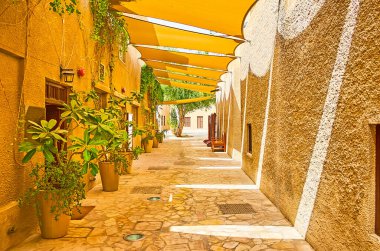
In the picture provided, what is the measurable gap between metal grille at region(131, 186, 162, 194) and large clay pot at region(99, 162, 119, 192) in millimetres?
443

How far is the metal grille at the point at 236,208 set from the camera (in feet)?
17.6

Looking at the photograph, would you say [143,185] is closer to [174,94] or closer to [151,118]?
[151,118]

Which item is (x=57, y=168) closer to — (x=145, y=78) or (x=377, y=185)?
(x=377, y=185)

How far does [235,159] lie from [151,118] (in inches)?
298

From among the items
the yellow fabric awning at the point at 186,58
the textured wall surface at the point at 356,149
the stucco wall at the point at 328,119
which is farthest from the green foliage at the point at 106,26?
the textured wall surface at the point at 356,149

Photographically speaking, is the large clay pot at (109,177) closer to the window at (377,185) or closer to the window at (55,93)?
the window at (55,93)

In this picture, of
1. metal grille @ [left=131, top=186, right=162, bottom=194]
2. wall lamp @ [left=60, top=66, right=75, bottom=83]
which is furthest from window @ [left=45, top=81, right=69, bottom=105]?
metal grille @ [left=131, top=186, right=162, bottom=194]

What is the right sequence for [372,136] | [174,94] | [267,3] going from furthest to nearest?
[174,94], [267,3], [372,136]

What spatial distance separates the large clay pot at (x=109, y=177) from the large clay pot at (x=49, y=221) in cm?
257

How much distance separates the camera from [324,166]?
3645mm

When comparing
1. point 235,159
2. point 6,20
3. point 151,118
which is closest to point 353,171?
point 6,20

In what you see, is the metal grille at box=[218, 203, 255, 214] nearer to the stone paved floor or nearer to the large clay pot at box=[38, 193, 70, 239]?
the stone paved floor

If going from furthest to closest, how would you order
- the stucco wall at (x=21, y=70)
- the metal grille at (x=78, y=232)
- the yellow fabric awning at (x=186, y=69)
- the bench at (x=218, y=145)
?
the bench at (x=218, y=145), the yellow fabric awning at (x=186, y=69), the metal grille at (x=78, y=232), the stucco wall at (x=21, y=70)

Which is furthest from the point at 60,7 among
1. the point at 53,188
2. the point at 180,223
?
the point at 180,223
